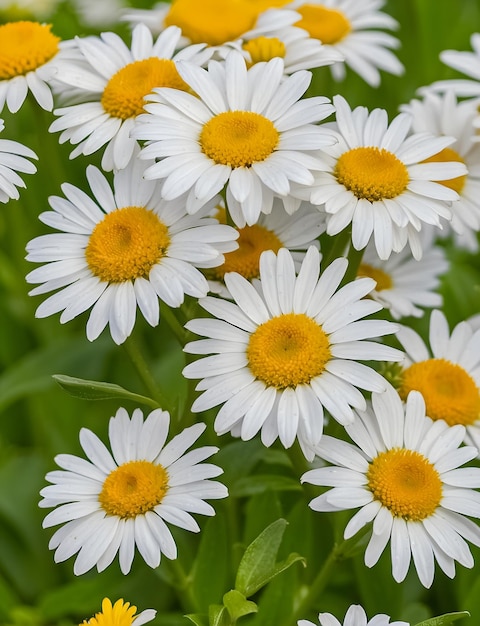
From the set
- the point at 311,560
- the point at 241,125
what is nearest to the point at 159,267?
the point at 241,125

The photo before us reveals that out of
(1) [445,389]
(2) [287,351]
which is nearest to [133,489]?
(2) [287,351]

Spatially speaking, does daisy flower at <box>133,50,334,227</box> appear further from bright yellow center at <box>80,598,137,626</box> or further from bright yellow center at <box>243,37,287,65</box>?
bright yellow center at <box>80,598,137,626</box>

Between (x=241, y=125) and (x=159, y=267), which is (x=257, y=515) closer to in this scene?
(x=159, y=267)

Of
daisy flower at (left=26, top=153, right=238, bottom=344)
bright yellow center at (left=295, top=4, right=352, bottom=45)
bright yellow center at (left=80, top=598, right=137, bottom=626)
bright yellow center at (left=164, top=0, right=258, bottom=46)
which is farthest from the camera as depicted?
bright yellow center at (left=295, top=4, right=352, bottom=45)

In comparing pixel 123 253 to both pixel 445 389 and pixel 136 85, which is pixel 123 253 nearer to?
pixel 136 85

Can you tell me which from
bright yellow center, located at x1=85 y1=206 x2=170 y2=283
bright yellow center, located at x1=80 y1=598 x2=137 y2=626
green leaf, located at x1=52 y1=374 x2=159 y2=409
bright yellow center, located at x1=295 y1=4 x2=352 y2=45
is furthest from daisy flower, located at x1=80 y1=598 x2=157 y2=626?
bright yellow center, located at x1=295 y1=4 x2=352 y2=45

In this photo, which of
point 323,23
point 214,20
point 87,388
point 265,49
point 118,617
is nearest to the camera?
point 118,617

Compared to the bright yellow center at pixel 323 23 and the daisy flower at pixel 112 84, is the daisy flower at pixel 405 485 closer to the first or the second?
the daisy flower at pixel 112 84
